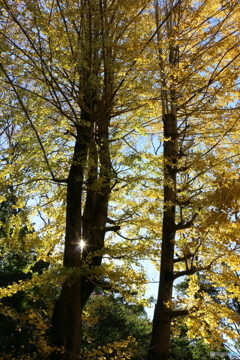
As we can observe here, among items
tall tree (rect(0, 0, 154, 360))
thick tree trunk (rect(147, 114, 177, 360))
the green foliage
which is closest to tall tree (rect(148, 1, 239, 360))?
thick tree trunk (rect(147, 114, 177, 360))

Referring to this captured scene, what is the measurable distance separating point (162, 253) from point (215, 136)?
7.93ft

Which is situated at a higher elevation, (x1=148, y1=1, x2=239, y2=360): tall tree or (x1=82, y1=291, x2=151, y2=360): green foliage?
(x1=148, y1=1, x2=239, y2=360): tall tree

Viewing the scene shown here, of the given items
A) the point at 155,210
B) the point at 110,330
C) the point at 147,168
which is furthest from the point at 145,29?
the point at 110,330

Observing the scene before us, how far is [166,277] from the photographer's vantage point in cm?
638

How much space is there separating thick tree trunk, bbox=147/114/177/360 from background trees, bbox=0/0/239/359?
0.07 ft

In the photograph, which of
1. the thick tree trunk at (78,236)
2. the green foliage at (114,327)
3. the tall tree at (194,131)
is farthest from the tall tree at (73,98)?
the green foliage at (114,327)

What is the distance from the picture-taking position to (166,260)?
650 centimetres

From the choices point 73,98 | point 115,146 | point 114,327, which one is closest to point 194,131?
point 115,146

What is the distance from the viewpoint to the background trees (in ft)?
14.7

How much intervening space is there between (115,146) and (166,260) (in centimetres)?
227

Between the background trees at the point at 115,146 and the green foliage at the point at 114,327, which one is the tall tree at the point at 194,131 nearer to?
the background trees at the point at 115,146

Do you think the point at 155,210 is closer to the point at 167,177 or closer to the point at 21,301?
the point at 167,177

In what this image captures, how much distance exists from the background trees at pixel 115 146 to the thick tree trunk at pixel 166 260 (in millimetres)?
20

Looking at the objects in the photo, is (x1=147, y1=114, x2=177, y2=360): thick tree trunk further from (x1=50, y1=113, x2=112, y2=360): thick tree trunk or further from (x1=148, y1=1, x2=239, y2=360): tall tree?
(x1=50, y1=113, x2=112, y2=360): thick tree trunk
